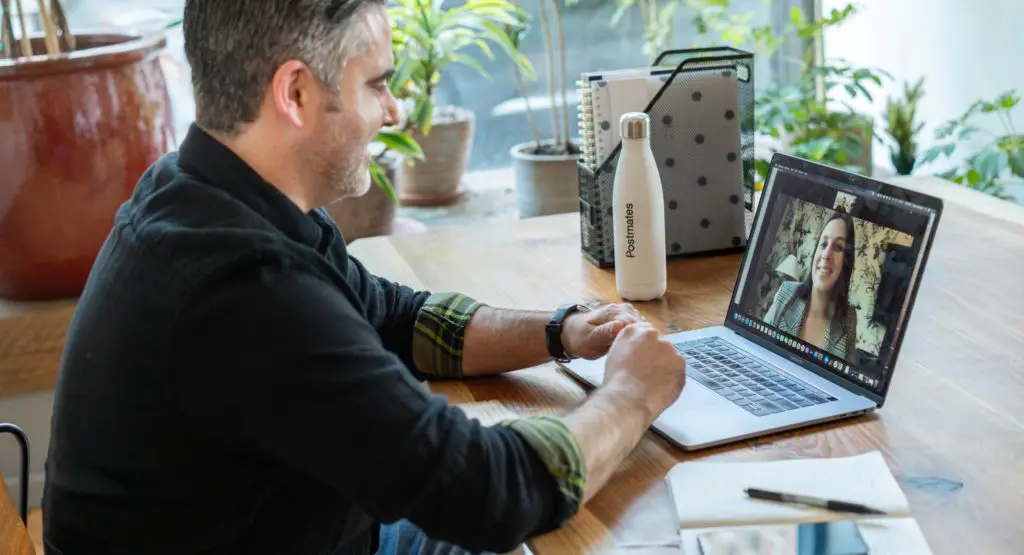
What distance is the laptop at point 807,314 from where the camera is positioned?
1.21m

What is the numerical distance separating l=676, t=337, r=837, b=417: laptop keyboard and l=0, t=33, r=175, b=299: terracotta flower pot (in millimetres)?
1298

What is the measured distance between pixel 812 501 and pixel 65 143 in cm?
166

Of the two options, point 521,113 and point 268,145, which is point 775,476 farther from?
point 521,113

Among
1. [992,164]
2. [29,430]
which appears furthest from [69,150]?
[992,164]

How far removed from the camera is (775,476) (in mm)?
1096

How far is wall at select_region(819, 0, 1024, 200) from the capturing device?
9.60ft

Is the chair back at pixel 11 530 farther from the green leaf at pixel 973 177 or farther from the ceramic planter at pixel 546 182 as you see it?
the green leaf at pixel 973 177

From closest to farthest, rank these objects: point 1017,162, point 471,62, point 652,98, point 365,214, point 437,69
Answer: point 652,98, point 1017,162, point 365,214, point 437,69, point 471,62

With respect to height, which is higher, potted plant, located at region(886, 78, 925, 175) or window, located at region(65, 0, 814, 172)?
window, located at region(65, 0, 814, 172)

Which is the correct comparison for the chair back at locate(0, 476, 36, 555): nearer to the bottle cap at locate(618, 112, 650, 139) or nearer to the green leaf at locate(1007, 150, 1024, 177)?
the bottle cap at locate(618, 112, 650, 139)

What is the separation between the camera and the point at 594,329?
4.61ft

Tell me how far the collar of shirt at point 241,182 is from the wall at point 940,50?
7.54 ft

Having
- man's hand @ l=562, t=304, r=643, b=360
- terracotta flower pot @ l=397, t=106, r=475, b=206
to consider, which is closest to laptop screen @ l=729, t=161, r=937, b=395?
man's hand @ l=562, t=304, r=643, b=360

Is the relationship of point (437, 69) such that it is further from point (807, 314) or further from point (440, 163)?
point (807, 314)
